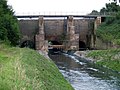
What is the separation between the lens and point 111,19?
9144 centimetres

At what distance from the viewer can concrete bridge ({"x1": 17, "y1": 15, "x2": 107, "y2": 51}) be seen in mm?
91188

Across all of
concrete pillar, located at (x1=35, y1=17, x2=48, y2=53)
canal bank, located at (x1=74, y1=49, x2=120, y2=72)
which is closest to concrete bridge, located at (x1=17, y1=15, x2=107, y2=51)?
concrete pillar, located at (x1=35, y1=17, x2=48, y2=53)

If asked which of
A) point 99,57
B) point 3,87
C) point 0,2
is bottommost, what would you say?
point 99,57

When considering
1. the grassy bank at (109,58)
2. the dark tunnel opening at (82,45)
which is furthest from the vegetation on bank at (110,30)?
the grassy bank at (109,58)

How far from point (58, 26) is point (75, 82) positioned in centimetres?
5751

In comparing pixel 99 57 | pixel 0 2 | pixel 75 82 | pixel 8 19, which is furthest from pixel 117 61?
pixel 0 2

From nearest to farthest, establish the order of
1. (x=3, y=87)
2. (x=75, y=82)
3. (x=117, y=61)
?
(x=3, y=87) → (x=75, y=82) → (x=117, y=61)

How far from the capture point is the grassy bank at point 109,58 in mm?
51325

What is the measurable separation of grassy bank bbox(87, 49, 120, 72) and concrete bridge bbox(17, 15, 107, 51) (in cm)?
2561

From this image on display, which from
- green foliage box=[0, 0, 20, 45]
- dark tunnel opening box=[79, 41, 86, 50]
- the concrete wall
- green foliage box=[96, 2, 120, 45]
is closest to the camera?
green foliage box=[0, 0, 20, 45]

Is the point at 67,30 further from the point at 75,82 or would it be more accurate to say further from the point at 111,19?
the point at 75,82

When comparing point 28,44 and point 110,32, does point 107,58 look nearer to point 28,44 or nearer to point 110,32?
point 110,32

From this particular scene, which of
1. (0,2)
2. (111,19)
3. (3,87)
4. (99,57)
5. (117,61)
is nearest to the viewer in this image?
(3,87)

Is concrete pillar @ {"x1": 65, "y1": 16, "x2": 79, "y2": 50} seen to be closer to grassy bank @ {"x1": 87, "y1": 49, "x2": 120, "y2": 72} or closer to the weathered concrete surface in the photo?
the weathered concrete surface
